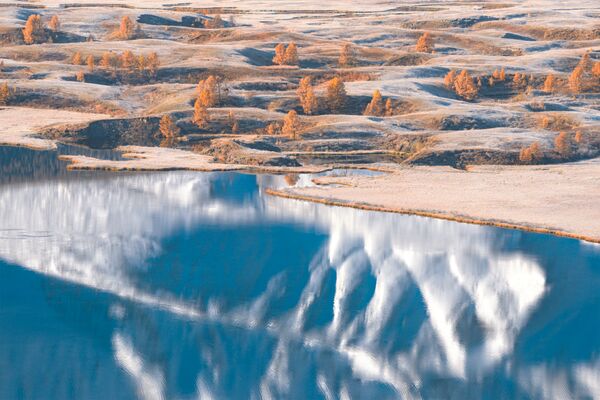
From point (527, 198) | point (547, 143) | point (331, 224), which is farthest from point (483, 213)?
point (547, 143)

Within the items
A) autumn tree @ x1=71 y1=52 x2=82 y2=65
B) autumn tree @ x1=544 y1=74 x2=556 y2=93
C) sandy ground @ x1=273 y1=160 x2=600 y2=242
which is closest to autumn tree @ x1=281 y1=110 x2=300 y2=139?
sandy ground @ x1=273 y1=160 x2=600 y2=242

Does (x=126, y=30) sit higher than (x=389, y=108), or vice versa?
(x=389, y=108)

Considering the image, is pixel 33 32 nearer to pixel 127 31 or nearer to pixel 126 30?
pixel 126 30

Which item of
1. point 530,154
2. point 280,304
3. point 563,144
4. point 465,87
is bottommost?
point 465,87

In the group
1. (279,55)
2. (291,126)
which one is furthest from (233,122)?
(279,55)

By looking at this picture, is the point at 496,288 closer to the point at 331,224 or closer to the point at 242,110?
the point at 331,224

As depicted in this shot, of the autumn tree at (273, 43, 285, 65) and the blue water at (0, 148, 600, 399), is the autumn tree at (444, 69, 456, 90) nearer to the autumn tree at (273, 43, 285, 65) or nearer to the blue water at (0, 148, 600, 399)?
the autumn tree at (273, 43, 285, 65)

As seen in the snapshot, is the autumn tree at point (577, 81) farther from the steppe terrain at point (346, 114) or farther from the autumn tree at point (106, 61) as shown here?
the autumn tree at point (106, 61)
